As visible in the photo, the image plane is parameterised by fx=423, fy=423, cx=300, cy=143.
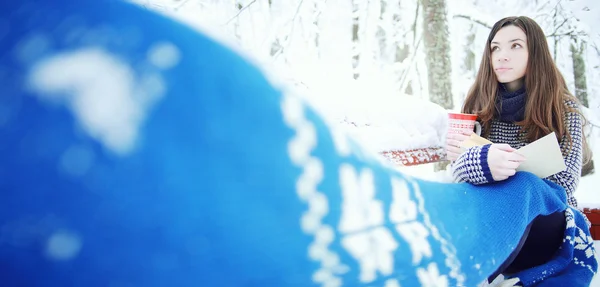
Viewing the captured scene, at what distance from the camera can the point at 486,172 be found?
3.07ft

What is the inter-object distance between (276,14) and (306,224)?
4.33 metres

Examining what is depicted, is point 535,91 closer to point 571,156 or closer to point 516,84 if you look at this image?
point 516,84

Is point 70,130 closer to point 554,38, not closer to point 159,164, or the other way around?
point 159,164

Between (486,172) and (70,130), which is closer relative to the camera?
(70,130)

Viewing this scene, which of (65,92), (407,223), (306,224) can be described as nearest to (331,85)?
(407,223)

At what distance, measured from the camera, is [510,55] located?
60.1 inches

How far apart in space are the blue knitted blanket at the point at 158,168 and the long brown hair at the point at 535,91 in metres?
1.14

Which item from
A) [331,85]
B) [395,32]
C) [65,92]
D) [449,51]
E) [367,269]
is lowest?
[367,269]

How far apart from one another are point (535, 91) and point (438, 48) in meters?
2.37

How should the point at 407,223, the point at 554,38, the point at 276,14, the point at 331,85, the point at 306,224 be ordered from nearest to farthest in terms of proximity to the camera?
the point at 306,224
the point at 407,223
the point at 331,85
the point at 276,14
the point at 554,38

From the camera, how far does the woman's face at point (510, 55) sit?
152 centimetres

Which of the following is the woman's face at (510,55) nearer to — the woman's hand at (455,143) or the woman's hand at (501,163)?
the woman's hand at (455,143)

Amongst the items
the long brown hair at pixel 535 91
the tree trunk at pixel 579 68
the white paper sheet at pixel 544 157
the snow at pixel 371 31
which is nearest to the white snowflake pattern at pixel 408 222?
the white paper sheet at pixel 544 157

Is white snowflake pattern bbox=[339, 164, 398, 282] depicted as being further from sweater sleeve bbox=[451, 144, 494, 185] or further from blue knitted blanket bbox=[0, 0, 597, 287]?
sweater sleeve bbox=[451, 144, 494, 185]
